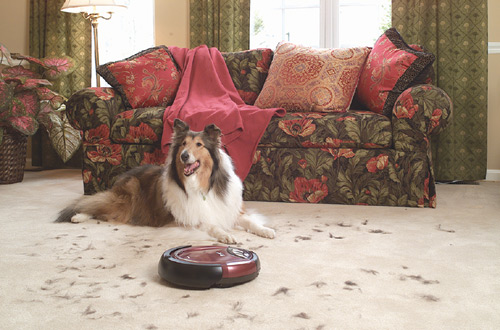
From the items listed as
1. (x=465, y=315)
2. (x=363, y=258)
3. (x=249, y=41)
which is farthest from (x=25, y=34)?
(x=465, y=315)

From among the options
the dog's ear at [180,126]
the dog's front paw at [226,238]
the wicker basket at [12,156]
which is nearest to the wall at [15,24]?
the wicker basket at [12,156]

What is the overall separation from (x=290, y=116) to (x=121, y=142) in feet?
3.95

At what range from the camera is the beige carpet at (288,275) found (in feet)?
4.94

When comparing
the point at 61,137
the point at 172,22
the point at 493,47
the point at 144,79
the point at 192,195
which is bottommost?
the point at 192,195

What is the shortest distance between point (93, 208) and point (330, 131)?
1548 millimetres

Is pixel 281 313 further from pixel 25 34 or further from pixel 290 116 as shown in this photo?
pixel 25 34

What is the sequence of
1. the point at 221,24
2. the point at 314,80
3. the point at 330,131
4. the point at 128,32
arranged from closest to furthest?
1. the point at 330,131
2. the point at 314,80
3. the point at 221,24
4. the point at 128,32

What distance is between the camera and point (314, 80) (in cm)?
369

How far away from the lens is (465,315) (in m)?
1.51

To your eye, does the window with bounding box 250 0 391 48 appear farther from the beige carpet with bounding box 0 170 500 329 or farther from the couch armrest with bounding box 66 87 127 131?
the beige carpet with bounding box 0 170 500 329

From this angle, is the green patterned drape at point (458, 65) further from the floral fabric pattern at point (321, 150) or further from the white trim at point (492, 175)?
the floral fabric pattern at point (321, 150)

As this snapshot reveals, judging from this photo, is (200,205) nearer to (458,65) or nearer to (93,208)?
(93,208)

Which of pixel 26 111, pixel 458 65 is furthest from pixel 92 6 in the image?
pixel 458 65

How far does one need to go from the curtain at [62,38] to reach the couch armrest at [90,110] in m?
1.53
